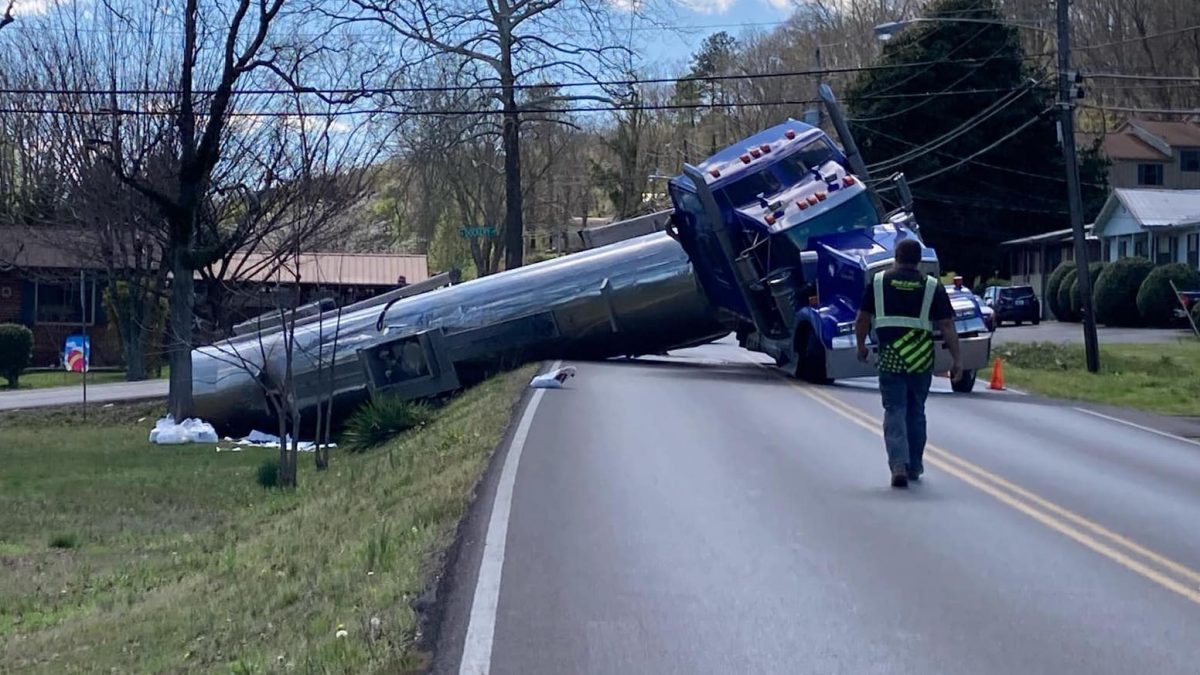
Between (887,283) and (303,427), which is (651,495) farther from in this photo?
(303,427)

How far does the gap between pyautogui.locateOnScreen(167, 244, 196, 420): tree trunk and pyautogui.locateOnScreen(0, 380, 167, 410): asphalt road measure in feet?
14.8

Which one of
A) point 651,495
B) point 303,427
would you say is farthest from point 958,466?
point 303,427

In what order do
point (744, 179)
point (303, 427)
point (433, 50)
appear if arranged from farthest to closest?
1. point (433, 50)
2. point (303, 427)
3. point (744, 179)

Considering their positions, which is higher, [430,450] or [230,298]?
[230,298]

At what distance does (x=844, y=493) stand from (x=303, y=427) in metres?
18.8

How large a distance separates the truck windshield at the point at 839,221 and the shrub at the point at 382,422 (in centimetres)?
640

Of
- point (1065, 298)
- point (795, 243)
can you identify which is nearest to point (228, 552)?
point (795, 243)

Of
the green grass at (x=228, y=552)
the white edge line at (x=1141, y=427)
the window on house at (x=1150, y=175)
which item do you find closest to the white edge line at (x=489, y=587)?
the green grass at (x=228, y=552)

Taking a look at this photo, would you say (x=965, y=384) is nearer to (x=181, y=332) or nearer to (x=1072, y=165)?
(x=1072, y=165)

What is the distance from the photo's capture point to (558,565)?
356 inches

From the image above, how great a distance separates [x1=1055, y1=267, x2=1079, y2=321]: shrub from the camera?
53.2m

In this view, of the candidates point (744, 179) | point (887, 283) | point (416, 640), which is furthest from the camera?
point (744, 179)

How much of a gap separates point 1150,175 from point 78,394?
58.1 metres

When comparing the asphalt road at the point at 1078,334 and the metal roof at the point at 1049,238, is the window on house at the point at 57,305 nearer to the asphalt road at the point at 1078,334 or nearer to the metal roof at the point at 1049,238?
the asphalt road at the point at 1078,334
